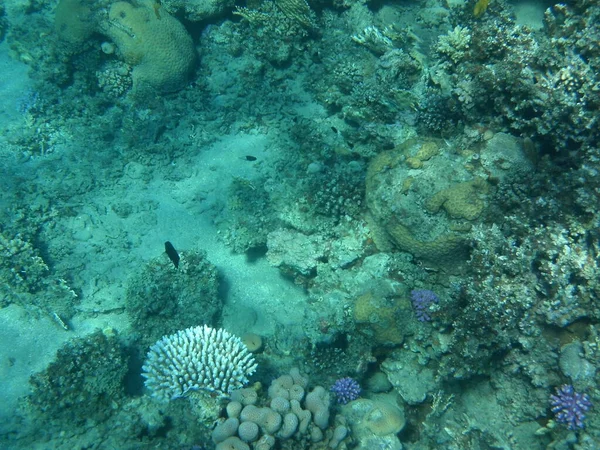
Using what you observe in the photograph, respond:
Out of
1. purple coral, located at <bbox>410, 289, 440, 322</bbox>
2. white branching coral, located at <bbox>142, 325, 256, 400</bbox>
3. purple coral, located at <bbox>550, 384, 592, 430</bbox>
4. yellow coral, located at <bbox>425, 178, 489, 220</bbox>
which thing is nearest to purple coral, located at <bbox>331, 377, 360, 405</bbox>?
white branching coral, located at <bbox>142, 325, 256, 400</bbox>

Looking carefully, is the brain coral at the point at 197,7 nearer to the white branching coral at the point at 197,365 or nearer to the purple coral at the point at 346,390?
the white branching coral at the point at 197,365

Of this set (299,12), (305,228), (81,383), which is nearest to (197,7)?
(299,12)

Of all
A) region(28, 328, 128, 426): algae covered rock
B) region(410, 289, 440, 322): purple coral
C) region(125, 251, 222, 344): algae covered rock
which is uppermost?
region(410, 289, 440, 322): purple coral

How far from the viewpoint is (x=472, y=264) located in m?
4.99

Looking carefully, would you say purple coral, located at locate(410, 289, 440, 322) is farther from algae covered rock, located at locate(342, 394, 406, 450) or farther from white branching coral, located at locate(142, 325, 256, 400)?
white branching coral, located at locate(142, 325, 256, 400)

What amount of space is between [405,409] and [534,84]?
5235 millimetres

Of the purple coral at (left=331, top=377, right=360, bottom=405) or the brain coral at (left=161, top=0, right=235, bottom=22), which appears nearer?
the purple coral at (left=331, top=377, right=360, bottom=405)

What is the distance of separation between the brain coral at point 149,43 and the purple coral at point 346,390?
324 inches

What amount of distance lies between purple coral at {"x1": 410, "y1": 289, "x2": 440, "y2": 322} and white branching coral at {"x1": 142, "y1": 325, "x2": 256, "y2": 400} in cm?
262

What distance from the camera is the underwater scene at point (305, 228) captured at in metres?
4.69

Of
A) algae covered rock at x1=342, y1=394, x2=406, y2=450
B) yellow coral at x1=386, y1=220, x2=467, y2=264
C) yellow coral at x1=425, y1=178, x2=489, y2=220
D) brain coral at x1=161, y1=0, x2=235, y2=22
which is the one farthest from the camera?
brain coral at x1=161, y1=0, x2=235, y2=22

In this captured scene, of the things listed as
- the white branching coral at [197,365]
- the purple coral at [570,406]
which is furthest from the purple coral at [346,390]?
the purple coral at [570,406]

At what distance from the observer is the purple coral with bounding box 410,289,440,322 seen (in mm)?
5301

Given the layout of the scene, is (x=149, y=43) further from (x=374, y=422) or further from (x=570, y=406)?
(x=570, y=406)
